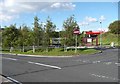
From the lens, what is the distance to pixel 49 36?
42.3 metres

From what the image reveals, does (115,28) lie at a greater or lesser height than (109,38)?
greater

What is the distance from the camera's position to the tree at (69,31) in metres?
40.2

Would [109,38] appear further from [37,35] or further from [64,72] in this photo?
[64,72]

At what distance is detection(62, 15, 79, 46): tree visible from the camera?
1583 inches

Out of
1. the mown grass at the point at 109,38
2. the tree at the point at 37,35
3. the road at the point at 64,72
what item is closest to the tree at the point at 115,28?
the mown grass at the point at 109,38

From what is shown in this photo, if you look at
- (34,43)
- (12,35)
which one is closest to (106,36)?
(12,35)

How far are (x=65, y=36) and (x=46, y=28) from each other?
3791mm

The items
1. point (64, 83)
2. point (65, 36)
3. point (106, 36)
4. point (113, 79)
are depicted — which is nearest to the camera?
point (64, 83)

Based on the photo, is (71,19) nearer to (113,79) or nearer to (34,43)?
(34,43)

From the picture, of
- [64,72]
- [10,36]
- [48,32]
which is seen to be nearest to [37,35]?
[48,32]

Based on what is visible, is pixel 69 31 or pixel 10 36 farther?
pixel 10 36

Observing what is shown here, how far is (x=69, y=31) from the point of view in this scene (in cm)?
4031

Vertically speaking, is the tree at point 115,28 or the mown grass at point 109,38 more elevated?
the tree at point 115,28

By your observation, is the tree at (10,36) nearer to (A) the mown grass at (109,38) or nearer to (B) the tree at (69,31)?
(B) the tree at (69,31)
